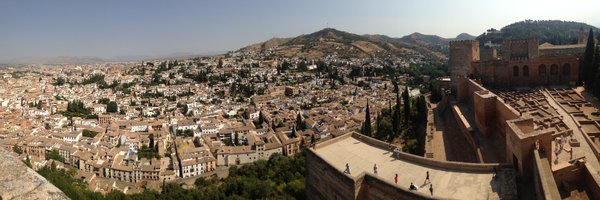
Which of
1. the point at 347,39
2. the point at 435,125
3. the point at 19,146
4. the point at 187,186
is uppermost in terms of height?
the point at 347,39

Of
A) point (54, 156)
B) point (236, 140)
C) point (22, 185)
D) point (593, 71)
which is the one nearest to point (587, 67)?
point (593, 71)

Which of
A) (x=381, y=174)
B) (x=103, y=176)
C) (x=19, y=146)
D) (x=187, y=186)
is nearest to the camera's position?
(x=381, y=174)

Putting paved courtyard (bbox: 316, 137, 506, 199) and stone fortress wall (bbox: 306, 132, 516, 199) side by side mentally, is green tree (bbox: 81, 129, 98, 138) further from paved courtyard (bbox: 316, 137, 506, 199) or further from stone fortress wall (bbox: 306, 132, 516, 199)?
stone fortress wall (bbox: 306, 132, 516, 199)

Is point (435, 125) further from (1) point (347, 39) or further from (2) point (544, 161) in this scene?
(1) point (347, 39)

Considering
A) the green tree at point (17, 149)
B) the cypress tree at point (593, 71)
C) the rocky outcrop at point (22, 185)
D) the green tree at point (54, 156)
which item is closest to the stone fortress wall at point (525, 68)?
the cypress tree at point (593, 71)

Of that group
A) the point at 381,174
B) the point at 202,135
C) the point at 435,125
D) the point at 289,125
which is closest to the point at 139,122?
the point at 202,135

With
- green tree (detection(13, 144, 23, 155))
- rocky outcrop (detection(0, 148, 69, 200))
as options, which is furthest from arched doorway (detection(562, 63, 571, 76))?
green tree (detection(13, 144, 23, 155))

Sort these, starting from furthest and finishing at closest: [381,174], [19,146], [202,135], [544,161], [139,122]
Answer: [139,122] < [202,135] < [19,146] < [381,174] < [544,161]

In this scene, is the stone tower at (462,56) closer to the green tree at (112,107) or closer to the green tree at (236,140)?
the green tree at (236,140)
